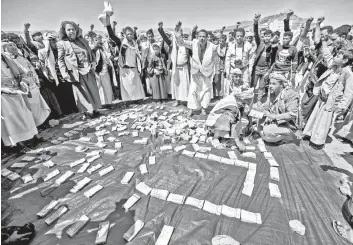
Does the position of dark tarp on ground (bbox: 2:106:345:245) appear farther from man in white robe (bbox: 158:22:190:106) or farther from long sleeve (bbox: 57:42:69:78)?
man in white robe (bbox: 158:22:190:106)

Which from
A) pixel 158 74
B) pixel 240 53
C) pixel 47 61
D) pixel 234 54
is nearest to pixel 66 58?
pixel 47 61

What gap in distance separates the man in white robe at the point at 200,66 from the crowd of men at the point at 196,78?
0.09 ft

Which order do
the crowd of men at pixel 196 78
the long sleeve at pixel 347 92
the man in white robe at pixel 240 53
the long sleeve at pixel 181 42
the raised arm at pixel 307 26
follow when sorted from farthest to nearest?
1. the man in white robe at pixel 240 53
2. the raised arm at pixel 307 26
3. the long sleeve at pixel 181 42
4. the crowd of men at pixel 196 78
5. the long sleeve at pixel 347 92

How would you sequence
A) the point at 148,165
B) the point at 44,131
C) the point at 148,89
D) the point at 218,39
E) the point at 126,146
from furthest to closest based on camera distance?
the point at 218,39 → the point at 148,89 → the point at 44,131 → the point at 126,146 → the point at 148,165

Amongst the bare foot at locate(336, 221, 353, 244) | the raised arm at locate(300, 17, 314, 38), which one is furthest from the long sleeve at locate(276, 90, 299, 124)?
the raised arm at locate(300, 17, 314, 38)

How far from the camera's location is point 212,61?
18.1 feet

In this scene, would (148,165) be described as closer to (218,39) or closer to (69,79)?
(69,79)

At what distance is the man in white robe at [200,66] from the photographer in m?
5.33

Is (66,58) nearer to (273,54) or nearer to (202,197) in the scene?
(202,197)

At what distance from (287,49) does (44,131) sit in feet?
24.8

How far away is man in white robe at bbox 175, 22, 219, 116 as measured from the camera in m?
5.33

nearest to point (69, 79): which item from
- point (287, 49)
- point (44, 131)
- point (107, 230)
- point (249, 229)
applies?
point (44, 131)

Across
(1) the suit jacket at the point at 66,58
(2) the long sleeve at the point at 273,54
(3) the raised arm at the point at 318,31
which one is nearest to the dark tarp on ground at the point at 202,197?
(1) the suit jacket at the point at 66,58

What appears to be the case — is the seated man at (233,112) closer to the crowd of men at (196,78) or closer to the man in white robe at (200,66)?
the crowd of men at (196,78)
